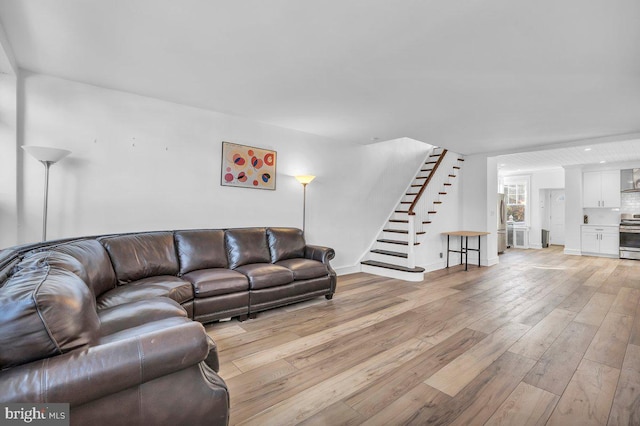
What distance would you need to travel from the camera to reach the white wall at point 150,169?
2919 mm

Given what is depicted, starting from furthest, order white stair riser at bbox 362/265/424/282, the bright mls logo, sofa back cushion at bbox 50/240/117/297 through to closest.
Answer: white stair riser at bbox 362/265/424/282
sofa back cushion at bbox 50/240/117/297
the bright mls logo

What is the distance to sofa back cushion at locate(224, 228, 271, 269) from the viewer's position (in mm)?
3624

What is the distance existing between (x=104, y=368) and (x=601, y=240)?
1049 centimetres

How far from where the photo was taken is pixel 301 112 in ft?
12.6

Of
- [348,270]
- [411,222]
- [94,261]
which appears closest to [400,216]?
[411,222]

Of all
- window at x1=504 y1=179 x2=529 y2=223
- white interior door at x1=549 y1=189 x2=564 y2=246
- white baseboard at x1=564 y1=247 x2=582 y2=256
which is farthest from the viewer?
window at x1=504 y1=179 x2=529 y2=223

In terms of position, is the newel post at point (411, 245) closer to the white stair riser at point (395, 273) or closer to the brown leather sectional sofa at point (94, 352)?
the white stair riser at point (395, 273)

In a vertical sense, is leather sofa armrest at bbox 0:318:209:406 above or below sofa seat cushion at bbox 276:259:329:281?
above

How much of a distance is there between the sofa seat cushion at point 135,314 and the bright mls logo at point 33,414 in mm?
582

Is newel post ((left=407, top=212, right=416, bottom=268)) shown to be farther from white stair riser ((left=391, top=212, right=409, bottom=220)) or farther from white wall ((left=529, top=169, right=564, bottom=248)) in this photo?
white wall ((left=529, top=169, right=564, bottom=248))

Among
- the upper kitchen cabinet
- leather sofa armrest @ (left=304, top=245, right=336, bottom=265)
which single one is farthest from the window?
leather sofa armrest @ (left=304, top=245, right=336, bottom=265)

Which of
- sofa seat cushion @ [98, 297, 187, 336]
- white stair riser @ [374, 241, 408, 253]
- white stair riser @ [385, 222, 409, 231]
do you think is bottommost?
sofa seat cushion @ [98, 297, 187, 336]

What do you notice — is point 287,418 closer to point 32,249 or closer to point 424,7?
point 32,249

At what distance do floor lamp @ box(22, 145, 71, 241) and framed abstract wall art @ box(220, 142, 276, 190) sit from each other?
1.68 meters
